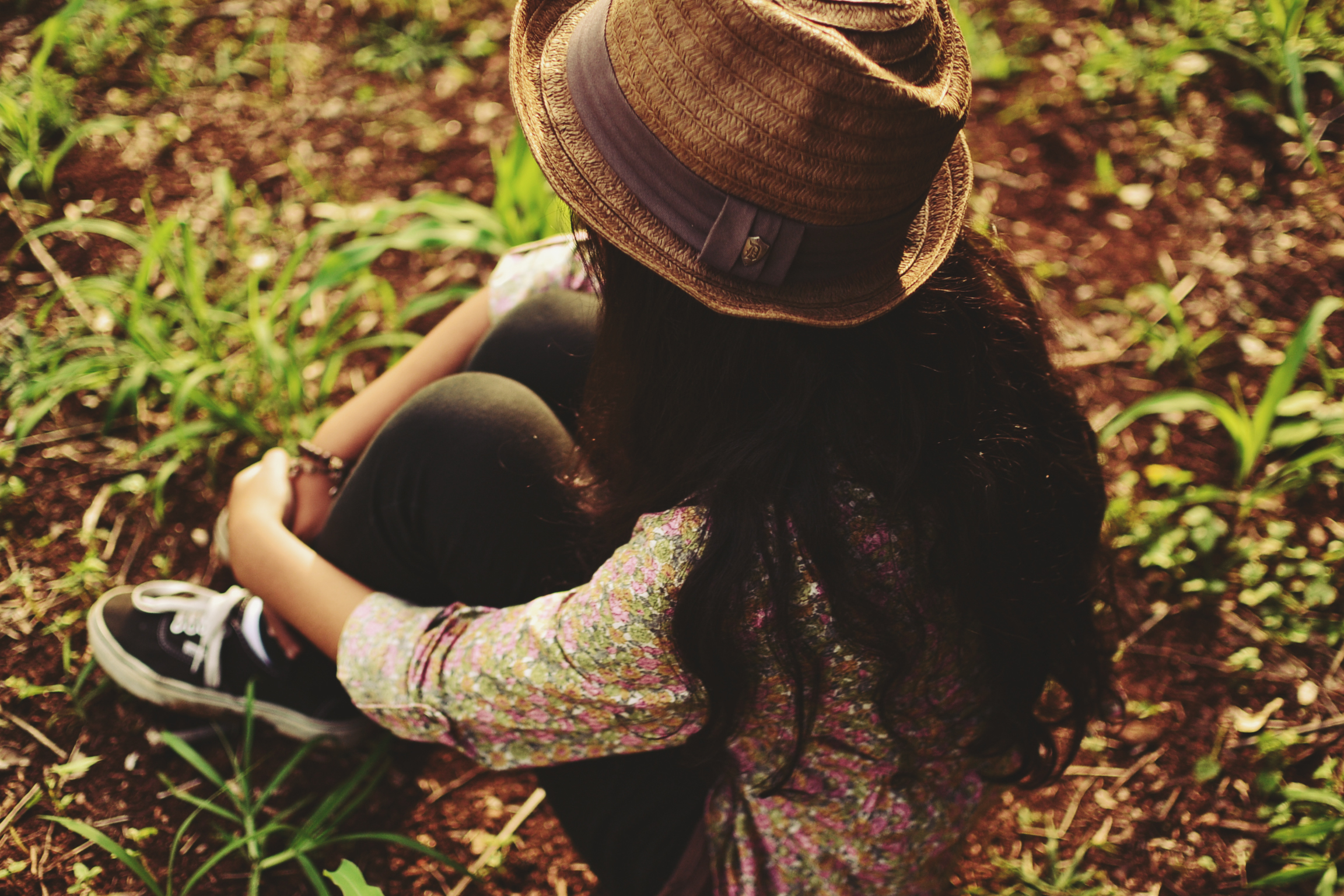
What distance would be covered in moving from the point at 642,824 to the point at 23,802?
1094 mm

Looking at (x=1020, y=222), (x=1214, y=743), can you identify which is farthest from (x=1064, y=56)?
(x=1214, y=743)

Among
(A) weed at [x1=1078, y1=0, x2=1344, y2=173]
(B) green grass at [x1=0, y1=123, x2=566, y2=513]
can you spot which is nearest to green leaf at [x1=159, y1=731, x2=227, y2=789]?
(B) green grass at [x1=0, y1=123, x2=566, y2=513]

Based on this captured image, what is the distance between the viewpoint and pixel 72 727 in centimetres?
151

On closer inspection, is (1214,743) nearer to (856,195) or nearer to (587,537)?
(587,537)

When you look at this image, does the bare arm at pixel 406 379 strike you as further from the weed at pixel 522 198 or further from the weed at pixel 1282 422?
the weed at pixel 1282 422

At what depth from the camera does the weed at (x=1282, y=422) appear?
1.66 m

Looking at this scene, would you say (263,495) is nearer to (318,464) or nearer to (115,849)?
(318,464)

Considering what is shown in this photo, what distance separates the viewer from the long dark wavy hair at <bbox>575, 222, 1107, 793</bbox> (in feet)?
2.89

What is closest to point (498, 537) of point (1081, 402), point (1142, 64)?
point (1081, 402)

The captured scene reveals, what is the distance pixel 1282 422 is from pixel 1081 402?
510 millimetres

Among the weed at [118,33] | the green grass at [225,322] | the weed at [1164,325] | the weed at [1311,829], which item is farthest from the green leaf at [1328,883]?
the weed at [118,33]

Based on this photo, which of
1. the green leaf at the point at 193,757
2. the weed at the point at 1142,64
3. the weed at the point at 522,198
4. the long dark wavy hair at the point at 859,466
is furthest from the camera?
the weed at the point at 1142,64

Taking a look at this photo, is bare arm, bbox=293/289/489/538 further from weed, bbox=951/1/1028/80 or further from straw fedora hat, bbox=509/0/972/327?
weed, bbox=951/1/1028/80

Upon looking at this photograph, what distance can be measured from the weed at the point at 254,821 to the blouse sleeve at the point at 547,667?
1.03ft
